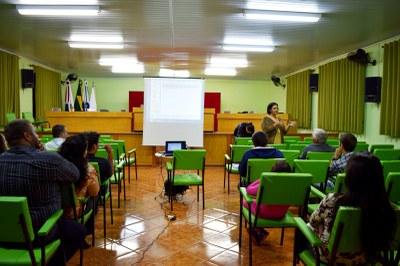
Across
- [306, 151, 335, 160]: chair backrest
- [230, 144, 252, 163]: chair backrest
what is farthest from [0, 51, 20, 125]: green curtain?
[306, 151, 335, 160]: chair backrest

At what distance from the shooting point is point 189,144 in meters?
6.79

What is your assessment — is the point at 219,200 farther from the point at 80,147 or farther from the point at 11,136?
the point at 11,136

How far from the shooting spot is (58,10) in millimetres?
4871

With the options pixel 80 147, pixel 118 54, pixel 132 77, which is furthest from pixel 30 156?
pixel 132 77

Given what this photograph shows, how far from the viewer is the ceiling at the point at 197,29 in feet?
15.9

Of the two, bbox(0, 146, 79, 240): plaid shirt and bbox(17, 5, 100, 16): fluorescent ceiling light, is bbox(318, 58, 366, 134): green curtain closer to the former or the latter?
bbox(17, 5, 100, 16): fluorescent ceiling light

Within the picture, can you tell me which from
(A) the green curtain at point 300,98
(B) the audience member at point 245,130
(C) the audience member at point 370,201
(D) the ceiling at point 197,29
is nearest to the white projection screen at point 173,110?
(B) the audience member at point 245,130

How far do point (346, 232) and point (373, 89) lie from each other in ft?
19.8

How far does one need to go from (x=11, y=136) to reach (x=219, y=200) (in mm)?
3354

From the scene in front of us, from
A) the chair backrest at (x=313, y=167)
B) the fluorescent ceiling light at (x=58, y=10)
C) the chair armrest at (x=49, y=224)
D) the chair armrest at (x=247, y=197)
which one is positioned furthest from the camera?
the fluorescent ceiling light at (x=58, y=10)

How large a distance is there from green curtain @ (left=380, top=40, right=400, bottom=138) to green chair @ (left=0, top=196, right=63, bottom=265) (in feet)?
20.8

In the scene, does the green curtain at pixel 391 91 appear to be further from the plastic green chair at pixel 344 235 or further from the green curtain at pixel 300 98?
the plastic green chair at pixel 344 235

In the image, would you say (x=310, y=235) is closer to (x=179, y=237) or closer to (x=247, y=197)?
(x=247, y=197)

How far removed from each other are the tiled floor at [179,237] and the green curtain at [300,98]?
6.51 metres
